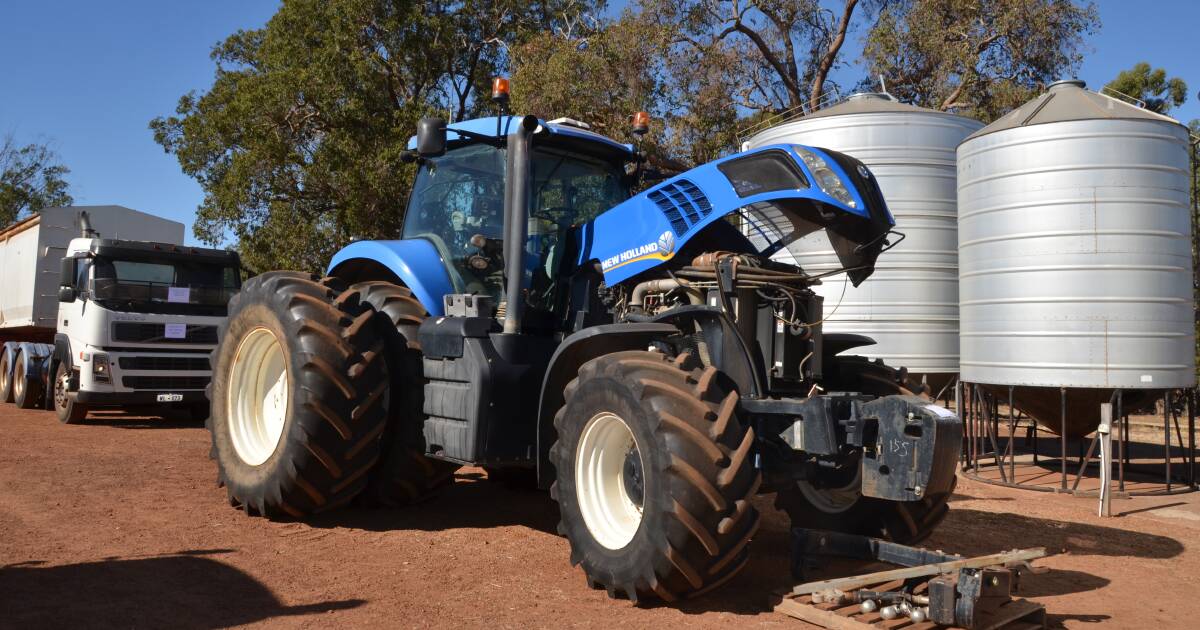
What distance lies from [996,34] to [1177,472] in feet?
38.4

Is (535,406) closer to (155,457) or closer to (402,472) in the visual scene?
(402,472)

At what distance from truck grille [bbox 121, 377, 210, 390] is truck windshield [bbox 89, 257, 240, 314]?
38.0 inches

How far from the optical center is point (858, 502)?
5504 millimetres

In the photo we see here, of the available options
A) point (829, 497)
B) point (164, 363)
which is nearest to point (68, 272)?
point (164, 363)

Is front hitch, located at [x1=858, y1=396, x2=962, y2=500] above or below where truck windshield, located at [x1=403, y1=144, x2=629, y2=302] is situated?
below

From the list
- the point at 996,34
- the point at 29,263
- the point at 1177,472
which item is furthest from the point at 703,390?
the point at 996,34

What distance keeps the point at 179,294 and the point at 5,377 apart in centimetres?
663

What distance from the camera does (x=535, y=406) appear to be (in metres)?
5.70

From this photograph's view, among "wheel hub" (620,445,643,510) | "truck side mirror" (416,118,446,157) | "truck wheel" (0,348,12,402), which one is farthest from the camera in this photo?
"truck wheel" (0,348,12,402)

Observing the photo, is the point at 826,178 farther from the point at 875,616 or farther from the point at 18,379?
the point at 18,379

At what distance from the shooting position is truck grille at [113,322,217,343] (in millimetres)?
12414

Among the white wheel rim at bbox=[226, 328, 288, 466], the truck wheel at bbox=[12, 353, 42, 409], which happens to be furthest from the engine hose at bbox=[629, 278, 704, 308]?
the truck wheel at bbox=[12, 353, 42, 409]

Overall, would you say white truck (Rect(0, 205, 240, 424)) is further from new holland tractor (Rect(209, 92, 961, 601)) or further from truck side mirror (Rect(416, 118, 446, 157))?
truck side mirror (Rect(416, 118, 446, 157))

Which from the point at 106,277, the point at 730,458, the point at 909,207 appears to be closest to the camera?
the point at 730,458
